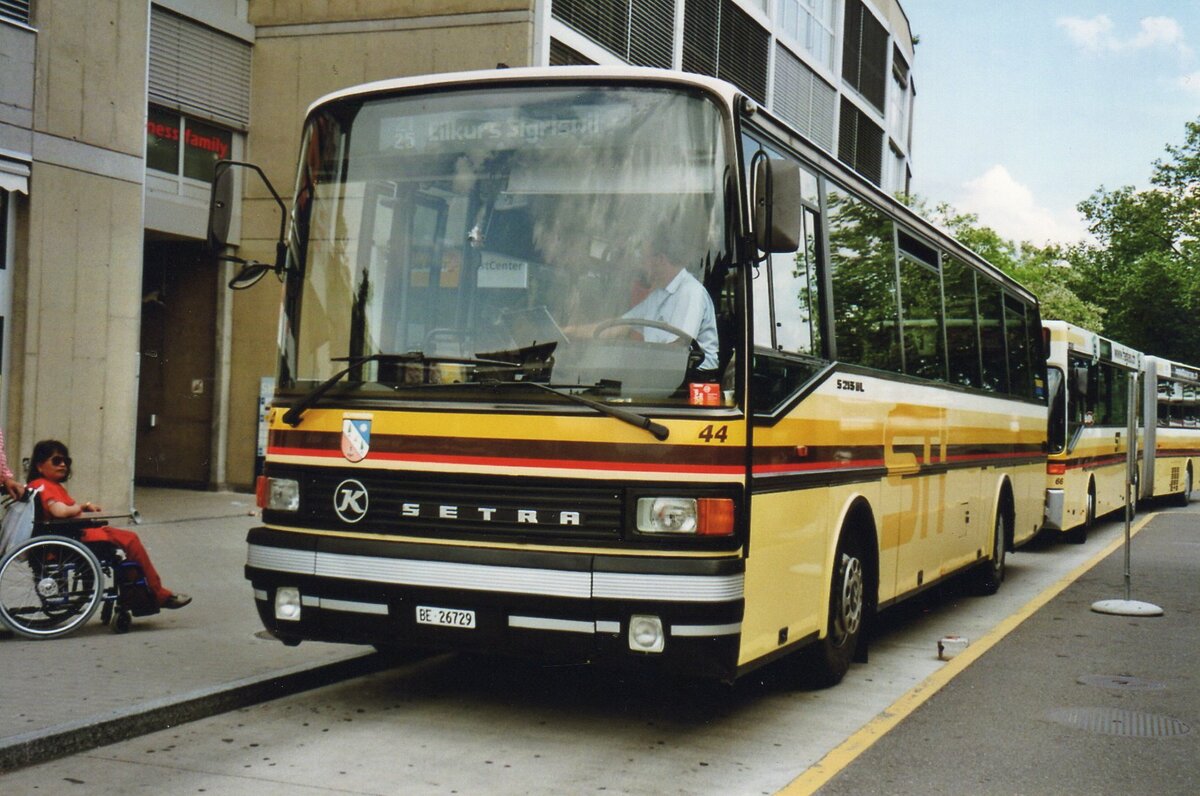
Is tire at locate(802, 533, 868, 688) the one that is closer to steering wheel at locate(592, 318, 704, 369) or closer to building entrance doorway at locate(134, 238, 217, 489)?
steering wheel at locate(592, 318, 704, 369)

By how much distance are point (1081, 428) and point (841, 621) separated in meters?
11.8

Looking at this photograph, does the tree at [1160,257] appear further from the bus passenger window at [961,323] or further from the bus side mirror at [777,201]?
the bus side mirror at [777,201]

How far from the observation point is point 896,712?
24.4ft

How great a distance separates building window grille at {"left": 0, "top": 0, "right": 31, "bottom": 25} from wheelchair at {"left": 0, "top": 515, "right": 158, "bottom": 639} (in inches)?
285

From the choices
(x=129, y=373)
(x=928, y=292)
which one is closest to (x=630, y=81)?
(x=928, y=292)

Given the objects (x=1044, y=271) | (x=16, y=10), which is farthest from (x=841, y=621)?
(x=1044, y=271)

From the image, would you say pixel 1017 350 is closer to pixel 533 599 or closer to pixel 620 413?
Result: pixel 620 413

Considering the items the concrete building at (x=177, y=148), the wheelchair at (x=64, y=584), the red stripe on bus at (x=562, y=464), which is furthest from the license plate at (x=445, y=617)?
the concrete building at (x=177, y=148)

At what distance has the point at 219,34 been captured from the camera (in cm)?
1977

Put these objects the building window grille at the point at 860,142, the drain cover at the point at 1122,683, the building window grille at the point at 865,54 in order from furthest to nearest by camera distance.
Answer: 1. the building window grille at the point at 865,54
2. the building window grille at the point at 860,142
3. the drain cover at the point at 1122,683

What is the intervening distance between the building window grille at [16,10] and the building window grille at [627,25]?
7584 mm

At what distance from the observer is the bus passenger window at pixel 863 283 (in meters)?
8.18

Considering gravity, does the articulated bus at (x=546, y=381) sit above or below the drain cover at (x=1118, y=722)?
above

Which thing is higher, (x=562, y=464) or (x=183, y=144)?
(x=183, y=144)
